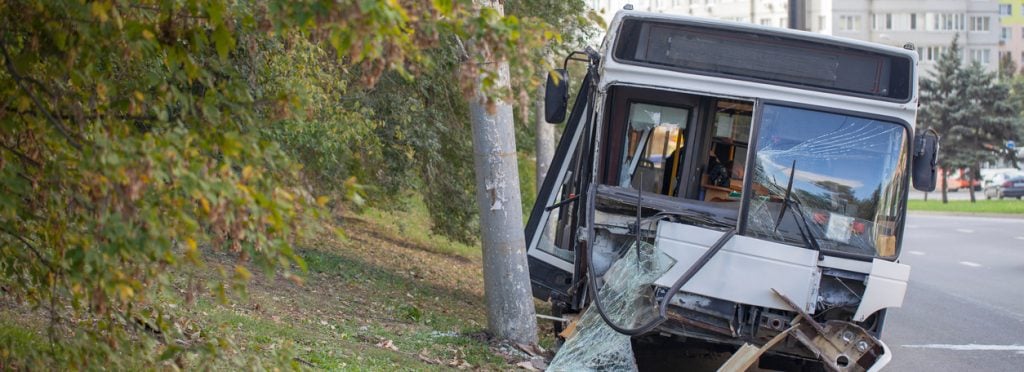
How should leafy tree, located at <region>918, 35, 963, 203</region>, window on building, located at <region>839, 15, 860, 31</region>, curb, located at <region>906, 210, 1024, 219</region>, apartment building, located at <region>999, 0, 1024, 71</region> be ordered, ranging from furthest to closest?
apartment building, located at <region>999, 0, 1024, 71</region> < window on building, located at <region>839, 15, 860, 31</region> < leafy tree, located at <region>918, 35, 963, 203</region> < curb, located at <region>906, 210, 1024, 219</region>

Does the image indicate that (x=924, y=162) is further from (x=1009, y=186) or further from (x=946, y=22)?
(x=946, y=22)

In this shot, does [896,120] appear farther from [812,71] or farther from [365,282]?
[365,282]

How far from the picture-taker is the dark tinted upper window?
29.9ft

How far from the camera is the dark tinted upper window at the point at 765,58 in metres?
9.12

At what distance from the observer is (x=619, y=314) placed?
8.71m

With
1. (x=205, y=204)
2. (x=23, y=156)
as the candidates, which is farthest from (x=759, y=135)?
(x=205, y=204)

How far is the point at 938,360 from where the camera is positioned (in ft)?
39.5

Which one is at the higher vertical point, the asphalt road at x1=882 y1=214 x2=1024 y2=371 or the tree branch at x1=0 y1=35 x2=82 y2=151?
the tree branch at x1=0 y1=35 x2=82 y2=151

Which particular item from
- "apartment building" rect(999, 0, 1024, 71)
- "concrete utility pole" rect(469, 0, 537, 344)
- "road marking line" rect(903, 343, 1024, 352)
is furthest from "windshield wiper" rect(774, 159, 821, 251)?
"apartment building" rect(999, 0, 1024, 71)

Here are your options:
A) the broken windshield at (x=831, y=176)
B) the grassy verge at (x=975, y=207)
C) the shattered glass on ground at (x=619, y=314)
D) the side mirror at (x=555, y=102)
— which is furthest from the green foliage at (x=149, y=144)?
the grassy verge at (x=975, y=207)

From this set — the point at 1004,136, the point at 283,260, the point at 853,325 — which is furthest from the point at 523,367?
the point at 1004,136

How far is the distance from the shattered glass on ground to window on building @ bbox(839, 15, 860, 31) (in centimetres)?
8396

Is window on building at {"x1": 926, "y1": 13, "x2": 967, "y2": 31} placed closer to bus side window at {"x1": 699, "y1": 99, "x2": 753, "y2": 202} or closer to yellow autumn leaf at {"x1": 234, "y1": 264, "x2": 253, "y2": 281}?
bus side window at {"x1": 699, "y1": 99, "x2": 753, "y2": 202}

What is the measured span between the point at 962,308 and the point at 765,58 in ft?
29.8
